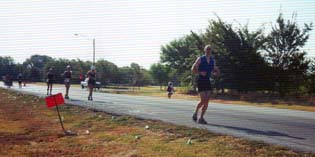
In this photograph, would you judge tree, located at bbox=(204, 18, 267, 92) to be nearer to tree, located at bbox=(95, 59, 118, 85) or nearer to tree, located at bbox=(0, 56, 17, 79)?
tree, located at bbox=(95, 59, 118, 85)

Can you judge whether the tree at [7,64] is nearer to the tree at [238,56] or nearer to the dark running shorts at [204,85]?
the tree at [238,56]

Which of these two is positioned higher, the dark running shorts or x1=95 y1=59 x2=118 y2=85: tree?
x1=95 y1=59 x2=118 y2=85: tree

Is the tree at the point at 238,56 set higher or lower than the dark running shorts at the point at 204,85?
higher

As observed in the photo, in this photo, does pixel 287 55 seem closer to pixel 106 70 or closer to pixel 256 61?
pixel 256 61

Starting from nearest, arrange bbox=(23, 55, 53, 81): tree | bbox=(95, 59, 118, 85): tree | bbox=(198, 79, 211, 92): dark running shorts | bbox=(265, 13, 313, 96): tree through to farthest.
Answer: bbox=(198, 79, 211, 92): dark running shorts, bbox=(265, 13, 313, 96): tree, bbox=(23, 55, 53, 81): tree, bbox=(95, 59, 118, 85): tree

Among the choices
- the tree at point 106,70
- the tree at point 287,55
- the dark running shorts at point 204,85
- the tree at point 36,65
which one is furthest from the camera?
the tree at point 106,70

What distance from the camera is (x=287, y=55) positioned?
26.1 m

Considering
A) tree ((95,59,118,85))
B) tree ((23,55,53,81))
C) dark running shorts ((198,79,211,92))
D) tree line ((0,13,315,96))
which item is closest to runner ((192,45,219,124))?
dark running shorts ((198,79,211,92))

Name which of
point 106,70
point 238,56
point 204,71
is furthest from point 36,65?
point 204,71

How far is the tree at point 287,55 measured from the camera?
25.6 m

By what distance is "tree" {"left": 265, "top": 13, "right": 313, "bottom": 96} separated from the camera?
25555 millimetres

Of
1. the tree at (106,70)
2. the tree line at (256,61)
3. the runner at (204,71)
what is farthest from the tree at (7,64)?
the runner at (204,71)

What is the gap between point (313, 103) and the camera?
21.7 meters

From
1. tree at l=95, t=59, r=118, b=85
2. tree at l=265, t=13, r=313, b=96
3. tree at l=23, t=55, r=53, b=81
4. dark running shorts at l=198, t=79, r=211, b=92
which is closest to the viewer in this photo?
dark running shorts at l=198, t=79, r=211, b=92
